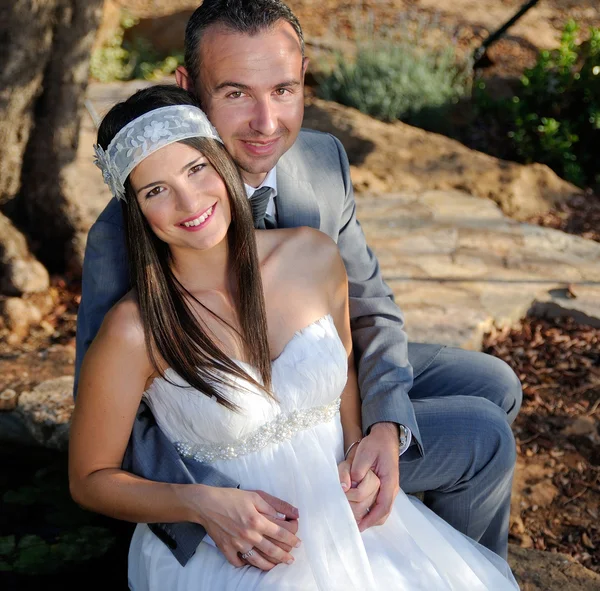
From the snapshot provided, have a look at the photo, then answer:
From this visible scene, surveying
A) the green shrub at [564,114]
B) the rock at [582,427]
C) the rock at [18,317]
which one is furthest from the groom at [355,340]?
the green shrub at [564,114]

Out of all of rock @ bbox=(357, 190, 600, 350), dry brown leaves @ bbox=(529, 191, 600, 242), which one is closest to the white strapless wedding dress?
rock @ bbox=(357, 190, 600, 350)

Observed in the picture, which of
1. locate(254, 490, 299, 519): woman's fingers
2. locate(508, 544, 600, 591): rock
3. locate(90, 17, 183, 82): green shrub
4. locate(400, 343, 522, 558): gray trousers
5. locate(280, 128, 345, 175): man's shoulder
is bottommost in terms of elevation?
locate(508, 544, 600, 591): rock

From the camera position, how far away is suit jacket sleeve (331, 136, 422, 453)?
2602 mm

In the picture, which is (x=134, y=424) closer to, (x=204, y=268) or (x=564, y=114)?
(x=204, y=268)

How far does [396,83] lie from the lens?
24.1 feet

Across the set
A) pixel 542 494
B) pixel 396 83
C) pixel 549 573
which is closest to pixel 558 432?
pixel 542 494

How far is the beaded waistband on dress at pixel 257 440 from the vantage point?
7.76 ft

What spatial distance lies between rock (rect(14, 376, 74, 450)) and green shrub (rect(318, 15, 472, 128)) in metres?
4.50

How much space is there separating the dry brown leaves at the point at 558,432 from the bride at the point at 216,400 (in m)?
0.98

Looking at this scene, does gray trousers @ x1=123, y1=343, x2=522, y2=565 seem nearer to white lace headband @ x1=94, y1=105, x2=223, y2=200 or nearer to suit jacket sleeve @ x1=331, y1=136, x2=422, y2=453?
suit jacket sleeve @ x1=331, y1=136, x2=422, y2=453

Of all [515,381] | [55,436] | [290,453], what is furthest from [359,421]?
[55,436]

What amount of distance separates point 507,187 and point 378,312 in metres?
3.37

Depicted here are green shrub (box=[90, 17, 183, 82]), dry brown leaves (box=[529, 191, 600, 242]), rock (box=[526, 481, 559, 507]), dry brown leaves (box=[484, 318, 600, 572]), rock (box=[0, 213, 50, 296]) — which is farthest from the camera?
green shrub (box=[90, 17, 183, 82])

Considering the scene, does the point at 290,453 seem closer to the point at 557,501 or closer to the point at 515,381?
the point at 515,381
